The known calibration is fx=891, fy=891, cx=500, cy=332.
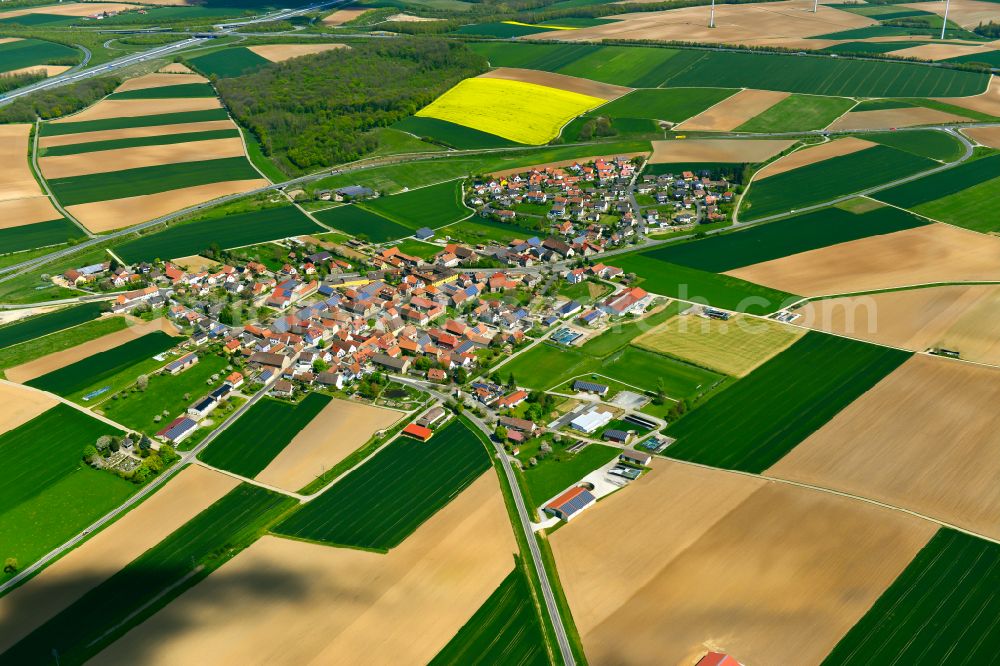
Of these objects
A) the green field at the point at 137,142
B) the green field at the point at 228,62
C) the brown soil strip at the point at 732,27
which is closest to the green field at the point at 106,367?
the green field at the point at 137,142

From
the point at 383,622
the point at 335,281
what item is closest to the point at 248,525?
the point at 383,622

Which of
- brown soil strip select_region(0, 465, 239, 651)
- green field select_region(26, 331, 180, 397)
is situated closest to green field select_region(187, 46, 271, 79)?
green field select_region(26, 331, 180, 397)

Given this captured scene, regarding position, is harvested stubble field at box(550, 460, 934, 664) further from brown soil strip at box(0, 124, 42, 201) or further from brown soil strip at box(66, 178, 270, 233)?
brown soil strip at box(0, 124, 42, 201)

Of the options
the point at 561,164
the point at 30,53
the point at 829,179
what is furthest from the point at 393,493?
the point at 30,53

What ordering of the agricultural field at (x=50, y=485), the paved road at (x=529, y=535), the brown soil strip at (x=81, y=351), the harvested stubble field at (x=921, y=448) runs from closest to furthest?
the paved road at (x=529, y=535) → the harvested stubble field at (x=921, y=448) → the agricultural field at (x=50, y=485) → the brown soil strip at (x=81, y=351)

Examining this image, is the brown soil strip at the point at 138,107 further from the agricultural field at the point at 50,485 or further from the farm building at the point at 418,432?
the farm building at the point at 418,432
